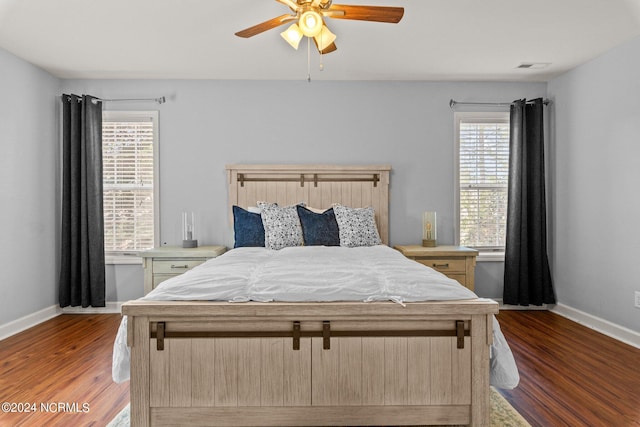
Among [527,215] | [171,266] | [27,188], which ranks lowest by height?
[171,266]

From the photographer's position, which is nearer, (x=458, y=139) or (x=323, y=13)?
(x=323, y=13)

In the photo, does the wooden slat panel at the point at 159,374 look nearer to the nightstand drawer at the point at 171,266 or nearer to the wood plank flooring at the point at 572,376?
the wood plank flooring at the point at 572,376

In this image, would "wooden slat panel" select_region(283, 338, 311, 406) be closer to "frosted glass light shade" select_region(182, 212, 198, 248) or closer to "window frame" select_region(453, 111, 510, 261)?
"frosted glass light shade" select_region(182, 212, 198, 248)

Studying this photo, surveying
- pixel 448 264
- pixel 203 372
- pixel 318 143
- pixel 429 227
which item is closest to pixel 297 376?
pixel 203 372

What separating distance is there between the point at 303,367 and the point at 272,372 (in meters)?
0.15

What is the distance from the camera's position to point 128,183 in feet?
14.7

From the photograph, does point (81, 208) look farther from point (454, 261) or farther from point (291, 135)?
point (454, 261)

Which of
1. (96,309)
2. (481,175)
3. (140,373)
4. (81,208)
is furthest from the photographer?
(481,175)

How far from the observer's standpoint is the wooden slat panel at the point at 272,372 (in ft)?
6.39

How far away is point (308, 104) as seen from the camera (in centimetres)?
449

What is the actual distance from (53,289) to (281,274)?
331cm

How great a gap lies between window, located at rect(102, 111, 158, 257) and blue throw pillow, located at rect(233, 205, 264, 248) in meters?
1.15

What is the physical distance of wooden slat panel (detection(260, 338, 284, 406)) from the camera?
6.39ft

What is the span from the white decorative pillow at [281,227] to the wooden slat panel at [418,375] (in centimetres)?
185
